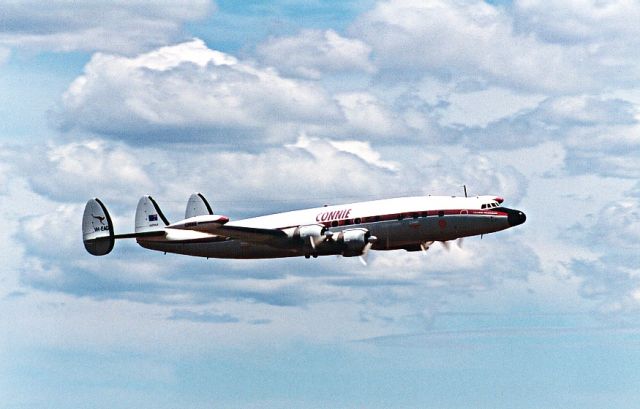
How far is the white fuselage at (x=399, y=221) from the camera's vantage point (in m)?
74.6

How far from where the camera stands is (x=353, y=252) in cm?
7512

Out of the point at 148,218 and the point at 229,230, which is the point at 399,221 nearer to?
the point at 229,230

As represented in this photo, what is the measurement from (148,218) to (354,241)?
684 inches

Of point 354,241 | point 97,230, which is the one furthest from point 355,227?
point 97,230

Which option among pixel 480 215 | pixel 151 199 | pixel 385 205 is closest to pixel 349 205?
pixel 385 205

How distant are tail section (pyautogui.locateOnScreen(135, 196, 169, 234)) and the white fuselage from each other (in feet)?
22.7

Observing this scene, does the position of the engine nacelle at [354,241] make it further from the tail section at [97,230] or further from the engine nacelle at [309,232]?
the tail section at [97,230]

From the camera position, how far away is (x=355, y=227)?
7669cm

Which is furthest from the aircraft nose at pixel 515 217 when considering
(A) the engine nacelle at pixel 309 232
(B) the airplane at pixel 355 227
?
(A) the engine nacelle at pixel 309 232

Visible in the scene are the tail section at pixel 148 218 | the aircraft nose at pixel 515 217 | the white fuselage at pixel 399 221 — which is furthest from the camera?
the tail section at pixel 148 218

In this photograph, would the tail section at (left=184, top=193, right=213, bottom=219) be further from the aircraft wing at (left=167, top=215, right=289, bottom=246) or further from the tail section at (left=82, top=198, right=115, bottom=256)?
the aircraft wing at (left=167, top=215, right=289, bottom=246)

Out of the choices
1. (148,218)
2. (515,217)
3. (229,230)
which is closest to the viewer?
(515,217)

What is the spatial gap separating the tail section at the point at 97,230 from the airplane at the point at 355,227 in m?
6.16

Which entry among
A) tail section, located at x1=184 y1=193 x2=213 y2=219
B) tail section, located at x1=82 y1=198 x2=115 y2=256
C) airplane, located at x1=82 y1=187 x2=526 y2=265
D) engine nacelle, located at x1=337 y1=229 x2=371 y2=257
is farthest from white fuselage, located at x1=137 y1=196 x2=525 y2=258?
tail section, located at x1=82 y1=198 x2=115 y2=256
